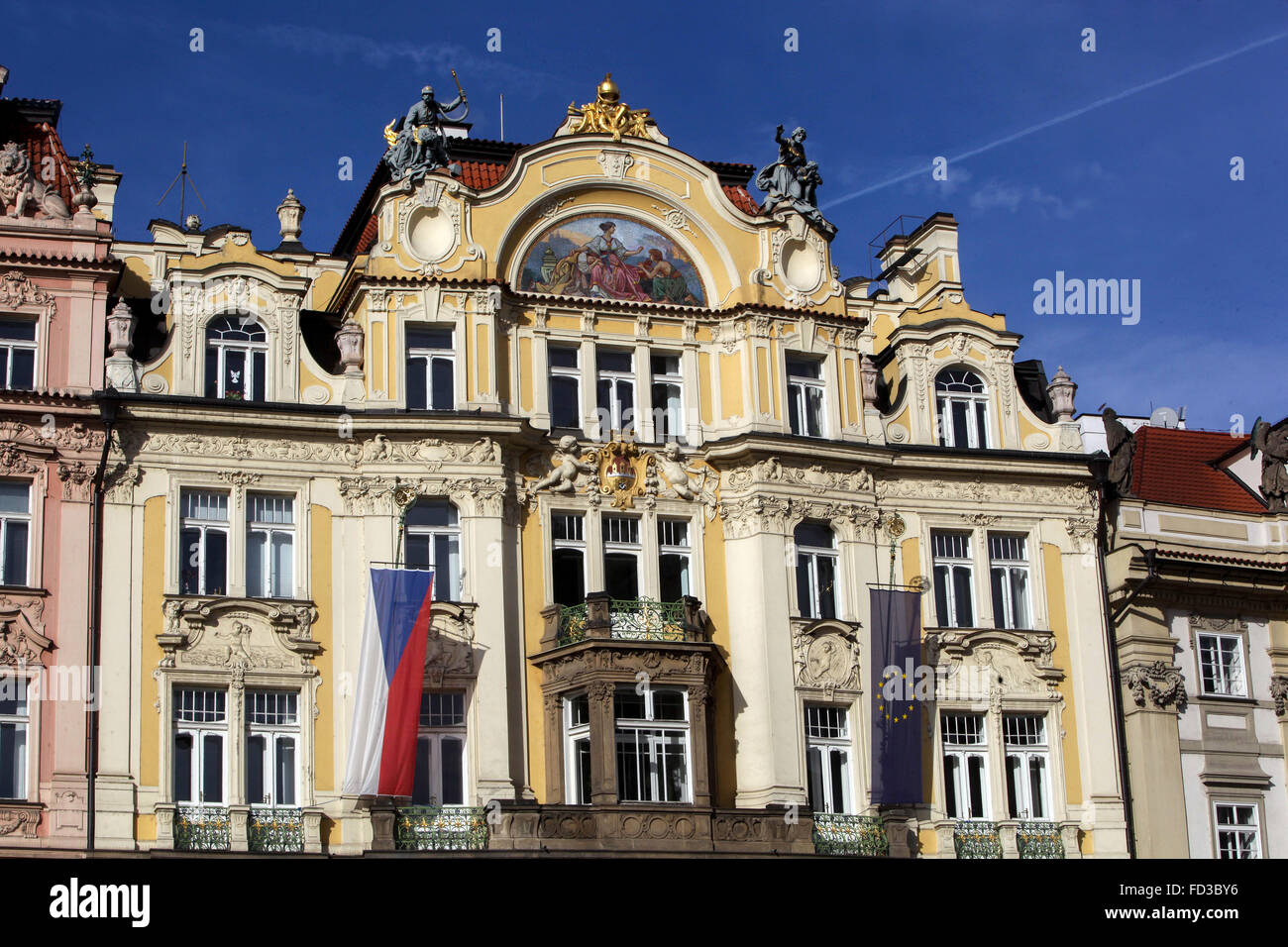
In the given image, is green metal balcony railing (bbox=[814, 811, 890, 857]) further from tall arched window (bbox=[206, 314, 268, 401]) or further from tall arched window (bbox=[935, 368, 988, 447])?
tall arched window (bbox=[206, 314, 268, 401])

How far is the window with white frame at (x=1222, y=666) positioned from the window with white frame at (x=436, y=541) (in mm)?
16424

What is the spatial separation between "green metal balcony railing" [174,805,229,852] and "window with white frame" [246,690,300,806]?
0.91 metres

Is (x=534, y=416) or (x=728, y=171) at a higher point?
(x=728, y=171)

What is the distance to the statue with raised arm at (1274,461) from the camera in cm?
4650

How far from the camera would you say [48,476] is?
124 ft

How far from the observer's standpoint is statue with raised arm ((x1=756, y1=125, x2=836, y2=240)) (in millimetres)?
44438

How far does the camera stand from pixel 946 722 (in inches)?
1638

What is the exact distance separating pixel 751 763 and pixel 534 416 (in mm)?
8078

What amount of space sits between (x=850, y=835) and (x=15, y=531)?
54.3 feet

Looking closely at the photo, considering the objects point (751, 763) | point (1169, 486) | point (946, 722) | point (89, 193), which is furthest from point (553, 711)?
point (1169, 486)

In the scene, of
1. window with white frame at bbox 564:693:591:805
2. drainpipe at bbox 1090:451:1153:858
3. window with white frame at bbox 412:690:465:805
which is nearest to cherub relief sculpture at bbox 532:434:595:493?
window with white frame at bbox 564:693:591:805

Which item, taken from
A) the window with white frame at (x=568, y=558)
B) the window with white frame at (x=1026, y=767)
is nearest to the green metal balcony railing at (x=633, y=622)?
the window with white frame at (x=568, y=558)
